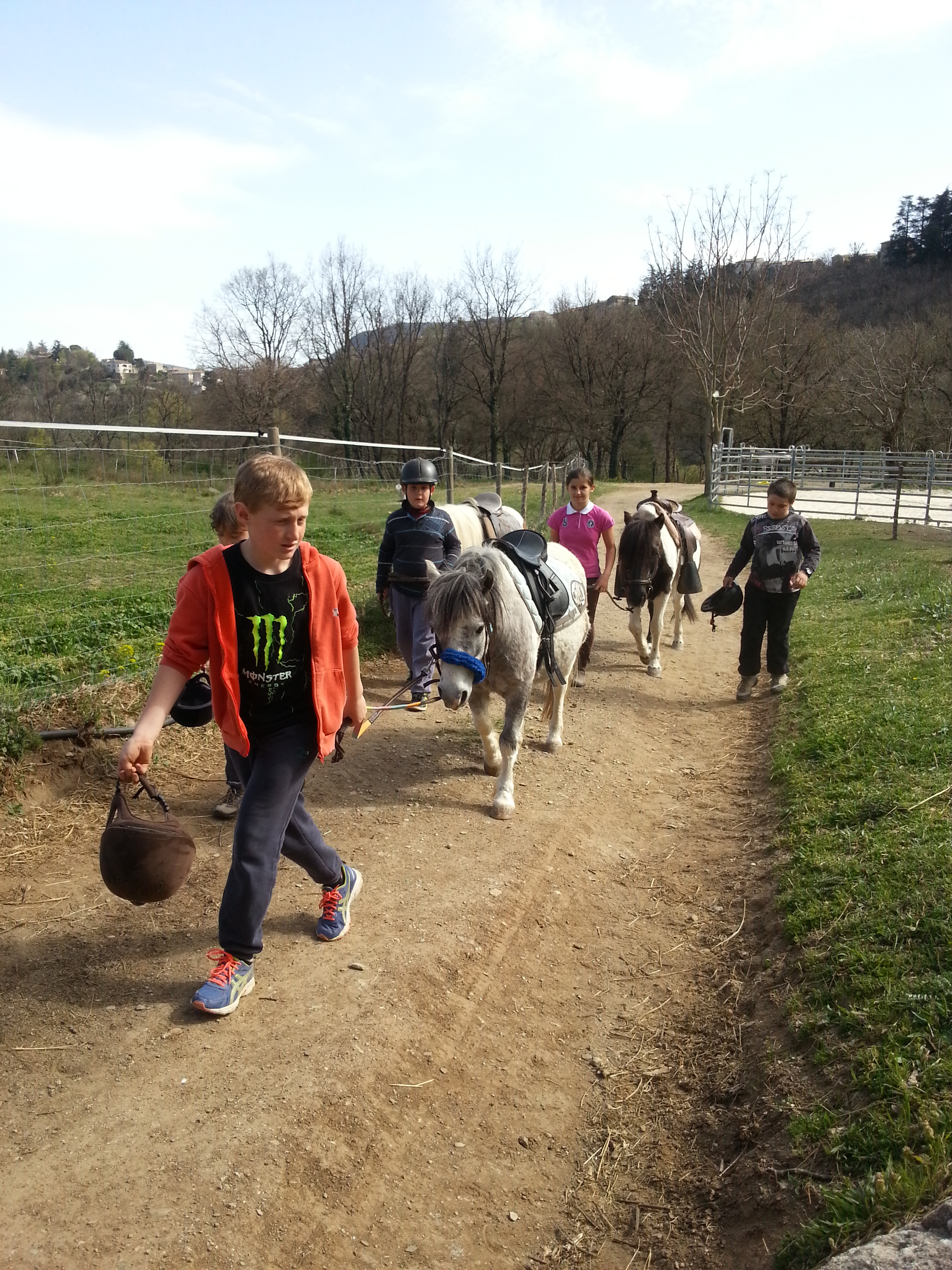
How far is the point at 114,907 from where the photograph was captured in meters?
3.87

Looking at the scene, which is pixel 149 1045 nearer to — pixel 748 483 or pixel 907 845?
pixel 907 845

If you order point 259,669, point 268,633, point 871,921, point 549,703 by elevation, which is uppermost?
point 268,633

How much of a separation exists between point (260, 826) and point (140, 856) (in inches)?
16.7

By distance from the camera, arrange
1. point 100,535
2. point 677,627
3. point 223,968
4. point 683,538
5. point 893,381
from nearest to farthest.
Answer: point 223,968, point 100,535, point 683,538, point 677,627, point 893,381

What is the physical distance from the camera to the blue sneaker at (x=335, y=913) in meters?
3.63

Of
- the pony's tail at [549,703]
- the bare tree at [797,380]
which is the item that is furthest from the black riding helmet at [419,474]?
the bare tree at [797,380]

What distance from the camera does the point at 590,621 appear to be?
7.39 metres

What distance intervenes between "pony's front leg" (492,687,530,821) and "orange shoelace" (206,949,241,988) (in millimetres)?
2117

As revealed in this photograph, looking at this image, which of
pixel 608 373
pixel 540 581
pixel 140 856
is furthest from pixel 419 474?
pixel 608 373

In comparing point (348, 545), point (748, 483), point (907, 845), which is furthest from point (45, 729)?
point (748, 483)

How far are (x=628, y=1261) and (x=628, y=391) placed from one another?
184ft

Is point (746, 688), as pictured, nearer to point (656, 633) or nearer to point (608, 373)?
point (656, 633)

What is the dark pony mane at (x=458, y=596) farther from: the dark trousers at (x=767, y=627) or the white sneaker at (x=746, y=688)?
the white sneaker at (x=746, y=688)

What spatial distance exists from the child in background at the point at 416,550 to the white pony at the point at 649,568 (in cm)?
216
